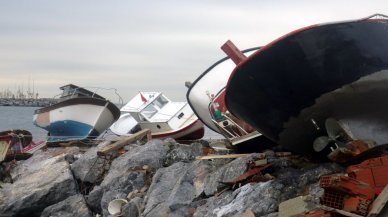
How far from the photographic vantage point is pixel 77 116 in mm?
20312

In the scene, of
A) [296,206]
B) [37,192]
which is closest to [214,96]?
[37,192]

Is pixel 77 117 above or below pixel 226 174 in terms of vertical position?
above

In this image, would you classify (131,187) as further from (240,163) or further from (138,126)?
(138,126)

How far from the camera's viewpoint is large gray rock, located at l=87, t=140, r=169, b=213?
1145 cm

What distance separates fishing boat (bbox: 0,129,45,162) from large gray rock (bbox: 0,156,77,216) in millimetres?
3200

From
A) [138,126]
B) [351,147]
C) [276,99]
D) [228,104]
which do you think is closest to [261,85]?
[276,99]

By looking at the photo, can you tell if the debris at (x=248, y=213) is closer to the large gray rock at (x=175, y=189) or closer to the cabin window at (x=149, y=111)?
the large gray rock at (x=175, y=189)

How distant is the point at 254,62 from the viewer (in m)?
7.82

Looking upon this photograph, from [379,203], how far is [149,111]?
52.3ft

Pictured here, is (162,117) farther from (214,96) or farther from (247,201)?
(247,201)

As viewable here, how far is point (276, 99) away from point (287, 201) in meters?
1.66

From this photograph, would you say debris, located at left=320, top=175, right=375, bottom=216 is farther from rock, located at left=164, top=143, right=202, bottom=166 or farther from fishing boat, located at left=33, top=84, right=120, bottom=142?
fishing boat, located at left=33, top=84, right=120, bottom=142

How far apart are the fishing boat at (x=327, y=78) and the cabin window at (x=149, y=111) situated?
43.0 feet

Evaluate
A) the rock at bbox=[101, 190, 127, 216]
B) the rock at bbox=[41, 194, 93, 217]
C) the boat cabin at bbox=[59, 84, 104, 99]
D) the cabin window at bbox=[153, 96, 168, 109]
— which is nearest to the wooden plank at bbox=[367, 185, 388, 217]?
the rock at bbox=[101, 190, 127, 216]
